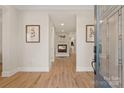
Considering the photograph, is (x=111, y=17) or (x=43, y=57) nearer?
(x=111, y=17)

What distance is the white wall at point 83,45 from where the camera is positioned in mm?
6055

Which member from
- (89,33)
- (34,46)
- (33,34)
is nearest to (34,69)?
(34,46)

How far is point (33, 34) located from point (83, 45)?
1.98m

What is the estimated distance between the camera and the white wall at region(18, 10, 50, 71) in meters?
6.00

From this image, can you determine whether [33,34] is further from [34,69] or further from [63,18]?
[63,18]

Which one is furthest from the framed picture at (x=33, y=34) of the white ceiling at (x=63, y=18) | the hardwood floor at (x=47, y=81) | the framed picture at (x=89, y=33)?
the framed picture at (x=89, y=33)

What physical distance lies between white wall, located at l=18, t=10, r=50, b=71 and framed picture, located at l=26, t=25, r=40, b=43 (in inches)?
4.5

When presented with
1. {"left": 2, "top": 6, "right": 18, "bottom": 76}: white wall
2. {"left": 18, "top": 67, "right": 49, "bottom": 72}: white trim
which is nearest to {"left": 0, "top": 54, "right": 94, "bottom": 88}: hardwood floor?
{"left": 2, "top": 6, "right": 18, "bottom": 76}: white wall

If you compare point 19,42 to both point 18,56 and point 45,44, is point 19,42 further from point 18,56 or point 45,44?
point 45,44

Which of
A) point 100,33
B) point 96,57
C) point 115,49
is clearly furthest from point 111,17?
point 96,57

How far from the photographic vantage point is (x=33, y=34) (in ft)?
19.8

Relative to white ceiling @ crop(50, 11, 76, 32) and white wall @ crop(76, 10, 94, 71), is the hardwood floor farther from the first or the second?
white ceiling @ crop(50, 11, 76, 32)

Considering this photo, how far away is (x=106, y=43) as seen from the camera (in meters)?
2.78

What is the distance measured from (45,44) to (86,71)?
6.22 feet
